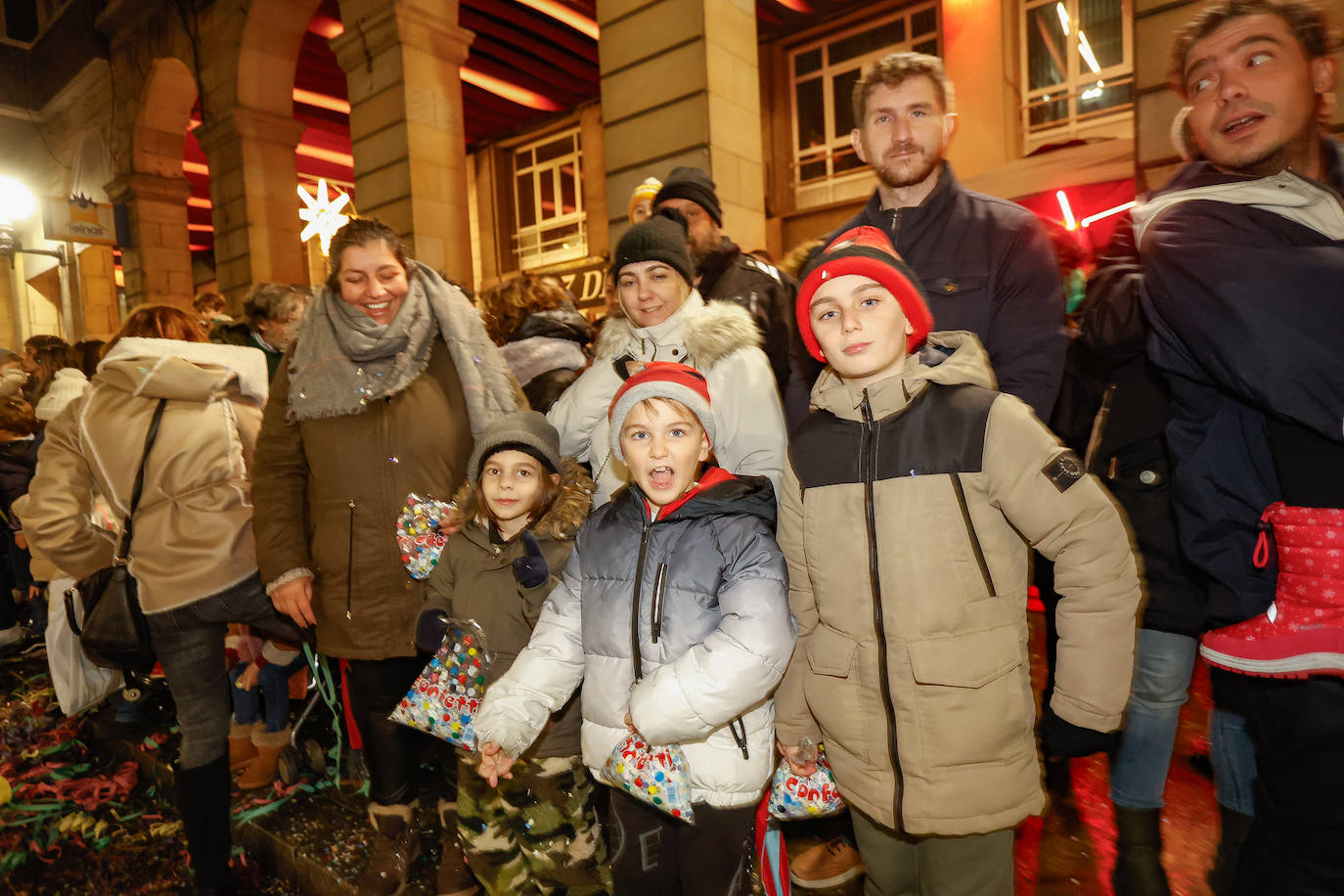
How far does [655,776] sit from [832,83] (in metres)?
13.6

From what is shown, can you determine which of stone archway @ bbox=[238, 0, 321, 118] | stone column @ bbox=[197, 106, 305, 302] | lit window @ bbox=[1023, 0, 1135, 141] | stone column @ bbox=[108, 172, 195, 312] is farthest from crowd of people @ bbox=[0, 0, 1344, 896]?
stone column @ bbox=[108, 172, 195, 312]

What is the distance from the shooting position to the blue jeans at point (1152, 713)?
79.0 inches

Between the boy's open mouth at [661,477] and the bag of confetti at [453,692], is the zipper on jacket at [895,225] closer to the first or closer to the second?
the boy's open mouth at [661,477]

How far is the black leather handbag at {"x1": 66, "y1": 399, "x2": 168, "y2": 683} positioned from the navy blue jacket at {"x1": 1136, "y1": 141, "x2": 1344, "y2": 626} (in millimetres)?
3317

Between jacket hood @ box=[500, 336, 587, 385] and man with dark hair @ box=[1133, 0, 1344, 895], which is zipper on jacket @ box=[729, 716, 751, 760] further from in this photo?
jacket hood @ box=[500, 336, 587, 385]

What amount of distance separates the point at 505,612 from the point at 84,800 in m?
3.38

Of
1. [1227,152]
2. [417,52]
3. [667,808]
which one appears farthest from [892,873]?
[417,52]

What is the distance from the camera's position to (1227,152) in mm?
1551

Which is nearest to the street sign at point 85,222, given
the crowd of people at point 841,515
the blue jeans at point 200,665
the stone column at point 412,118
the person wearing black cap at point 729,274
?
the stone column at point 412,118

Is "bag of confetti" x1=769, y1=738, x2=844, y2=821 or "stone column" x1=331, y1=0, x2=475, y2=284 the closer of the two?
"bag of confetti" x1=769, y1=738, x2=844, y2=821

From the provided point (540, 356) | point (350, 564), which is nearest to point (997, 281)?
point (540, 356)

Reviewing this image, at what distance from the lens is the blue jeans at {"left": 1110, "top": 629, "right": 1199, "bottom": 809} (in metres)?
2.01

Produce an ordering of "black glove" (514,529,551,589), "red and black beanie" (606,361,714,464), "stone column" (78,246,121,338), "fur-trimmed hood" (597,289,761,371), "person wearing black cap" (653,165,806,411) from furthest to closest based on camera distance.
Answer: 1. "stone column" (78,246,121,338)
2. "person wearing black cap" (653,165,806,411)
3. "fur-trimmed hood" (597,289,761,371)
4. "black glove" (514,529,551,589)
5. "red and black beanie" (606,361,714,464)

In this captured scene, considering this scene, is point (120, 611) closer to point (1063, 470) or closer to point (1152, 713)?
point (1063, 470)
